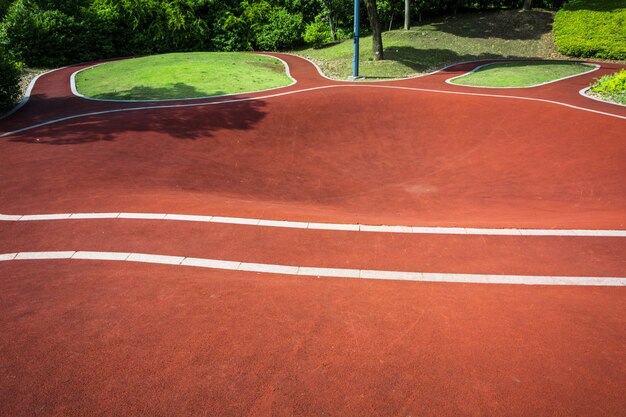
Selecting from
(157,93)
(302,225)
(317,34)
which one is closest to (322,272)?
(302,225)

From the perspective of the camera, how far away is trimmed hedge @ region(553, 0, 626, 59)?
1001 inches

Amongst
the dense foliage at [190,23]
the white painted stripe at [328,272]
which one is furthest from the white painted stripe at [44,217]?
the dense foliage at [190,23]

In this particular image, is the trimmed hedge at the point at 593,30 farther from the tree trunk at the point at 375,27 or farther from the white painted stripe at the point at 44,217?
the white painted stripe at the point at 44,217

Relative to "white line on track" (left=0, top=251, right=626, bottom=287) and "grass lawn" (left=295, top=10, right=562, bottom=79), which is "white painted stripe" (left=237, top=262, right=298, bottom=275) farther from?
"grass lawn" (left=295, top=10, right=562, bottom=79)

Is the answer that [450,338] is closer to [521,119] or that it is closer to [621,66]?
[521,119]

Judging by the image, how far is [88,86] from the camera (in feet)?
66.0

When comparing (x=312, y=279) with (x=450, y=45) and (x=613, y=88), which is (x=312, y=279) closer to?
(x=613, y=88)

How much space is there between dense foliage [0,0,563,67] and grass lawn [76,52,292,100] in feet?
13.1

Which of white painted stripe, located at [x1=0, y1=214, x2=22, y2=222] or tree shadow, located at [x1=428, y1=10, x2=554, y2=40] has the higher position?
tree shadow, located at [x1=428, y1=10, x2=554, y2=40]

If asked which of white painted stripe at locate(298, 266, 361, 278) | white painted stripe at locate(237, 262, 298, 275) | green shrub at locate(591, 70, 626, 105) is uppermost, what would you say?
green shrub at locate(591, 70, 626, 105)

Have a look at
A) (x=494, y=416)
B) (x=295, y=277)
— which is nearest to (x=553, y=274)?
(x=494, y=416)

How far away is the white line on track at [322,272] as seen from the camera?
628 cm

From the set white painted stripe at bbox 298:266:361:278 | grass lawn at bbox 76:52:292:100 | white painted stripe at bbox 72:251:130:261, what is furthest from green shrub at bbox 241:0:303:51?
white painted stripe at bbox 298:266:361:278

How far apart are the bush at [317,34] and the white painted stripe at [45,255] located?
90.7ft
